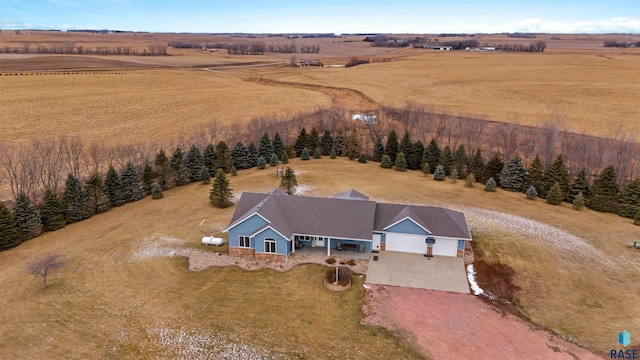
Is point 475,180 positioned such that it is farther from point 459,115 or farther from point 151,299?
point 151,299

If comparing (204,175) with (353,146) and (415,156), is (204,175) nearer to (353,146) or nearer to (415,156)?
(353,146)

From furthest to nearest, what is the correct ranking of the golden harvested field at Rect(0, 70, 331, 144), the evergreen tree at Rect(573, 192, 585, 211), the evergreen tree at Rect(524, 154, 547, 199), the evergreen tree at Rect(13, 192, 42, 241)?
the golden harvested field at Rect(0, 70, 331, 144)
the evergreen tree at Rect(524, 154, 547, 199)
the evergreen tree at Rect(573, 192, 585, 211)
the evergreen tree at Rect(13, 192, 42, 241)

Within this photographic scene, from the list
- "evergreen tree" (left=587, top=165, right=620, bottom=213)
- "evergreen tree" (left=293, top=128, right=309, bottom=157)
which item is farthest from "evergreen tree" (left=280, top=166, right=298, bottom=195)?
"evergreen tree" (left=587, top=165, right=620, bottom=213)

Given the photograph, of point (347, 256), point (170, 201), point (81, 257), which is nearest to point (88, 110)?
point (170, 201)

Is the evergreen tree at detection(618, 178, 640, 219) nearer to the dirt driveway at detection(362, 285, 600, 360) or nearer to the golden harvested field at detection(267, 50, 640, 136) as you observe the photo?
the golden harvested field at detection(267, 50, 640, 136)

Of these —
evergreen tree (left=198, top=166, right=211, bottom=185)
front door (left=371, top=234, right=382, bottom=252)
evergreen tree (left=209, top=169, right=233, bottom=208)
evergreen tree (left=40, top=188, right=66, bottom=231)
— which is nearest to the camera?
front door (left=371, top=234, right=382, bottom=252)

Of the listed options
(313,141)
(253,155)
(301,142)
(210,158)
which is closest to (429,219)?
(253,155)

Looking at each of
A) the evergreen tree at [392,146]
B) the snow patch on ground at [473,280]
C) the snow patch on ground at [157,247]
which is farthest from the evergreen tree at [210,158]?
the snow patch on ground at [473,280]
